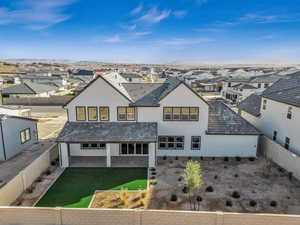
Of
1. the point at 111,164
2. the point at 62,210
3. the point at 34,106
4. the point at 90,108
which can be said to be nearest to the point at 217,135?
the point at 111,164

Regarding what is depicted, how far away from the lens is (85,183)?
15.2m

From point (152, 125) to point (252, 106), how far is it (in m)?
15.9

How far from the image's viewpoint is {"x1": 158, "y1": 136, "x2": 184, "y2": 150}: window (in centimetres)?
1988

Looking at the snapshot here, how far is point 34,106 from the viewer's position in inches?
1718

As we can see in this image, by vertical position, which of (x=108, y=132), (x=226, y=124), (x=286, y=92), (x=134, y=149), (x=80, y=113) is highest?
(x=286, y=92)

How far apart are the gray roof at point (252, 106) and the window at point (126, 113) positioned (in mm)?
15357

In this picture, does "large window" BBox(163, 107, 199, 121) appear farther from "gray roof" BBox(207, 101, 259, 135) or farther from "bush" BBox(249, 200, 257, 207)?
"bush" BBox(249, 200, 257, 207)

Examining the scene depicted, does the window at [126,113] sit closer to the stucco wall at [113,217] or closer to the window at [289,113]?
the stucco wall at [113,217]

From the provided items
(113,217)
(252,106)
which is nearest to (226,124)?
(252,106)

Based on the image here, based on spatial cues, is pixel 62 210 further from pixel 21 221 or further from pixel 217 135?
pixel 217 135

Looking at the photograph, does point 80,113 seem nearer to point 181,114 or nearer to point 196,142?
point 181,114

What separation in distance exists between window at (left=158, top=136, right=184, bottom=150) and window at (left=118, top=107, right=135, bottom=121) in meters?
3.37

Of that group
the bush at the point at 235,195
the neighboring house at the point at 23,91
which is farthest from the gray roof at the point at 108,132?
the neighboring house at the point at 23,91

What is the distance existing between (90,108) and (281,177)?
55.3ft
